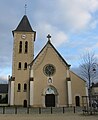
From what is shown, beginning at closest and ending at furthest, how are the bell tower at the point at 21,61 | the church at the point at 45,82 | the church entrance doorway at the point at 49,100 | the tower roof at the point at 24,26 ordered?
the church at the point at 45,82 → the church entrance doorway at the point at 49,100 → the bell tower at the point at 21,61 → the tower roof at the point at 24,26

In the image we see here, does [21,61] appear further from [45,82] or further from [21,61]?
[45,82]

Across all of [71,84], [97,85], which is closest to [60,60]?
[71,84]

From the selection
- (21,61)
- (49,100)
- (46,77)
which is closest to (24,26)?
(21,61)

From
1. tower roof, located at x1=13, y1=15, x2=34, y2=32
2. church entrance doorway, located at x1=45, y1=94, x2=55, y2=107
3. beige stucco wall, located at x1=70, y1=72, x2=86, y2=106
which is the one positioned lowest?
church entrance doorway, located at x1=45, y1=94, x2=55, y2=107

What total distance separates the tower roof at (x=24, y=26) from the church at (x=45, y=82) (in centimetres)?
618

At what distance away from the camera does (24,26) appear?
167 feet

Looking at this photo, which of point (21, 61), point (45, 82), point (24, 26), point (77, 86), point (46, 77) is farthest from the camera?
point (24, 26)

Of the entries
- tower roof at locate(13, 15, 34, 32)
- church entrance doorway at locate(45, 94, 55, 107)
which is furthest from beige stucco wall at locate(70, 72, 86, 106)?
tower roof at locate(13, 15, 34, 32)

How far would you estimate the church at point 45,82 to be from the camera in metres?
42.3

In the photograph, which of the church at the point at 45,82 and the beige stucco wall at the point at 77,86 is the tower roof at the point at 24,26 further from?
the beige stucco wall at the point at 77,86

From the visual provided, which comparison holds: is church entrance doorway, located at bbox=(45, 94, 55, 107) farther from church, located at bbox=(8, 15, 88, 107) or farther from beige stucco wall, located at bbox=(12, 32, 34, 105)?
beige stucco wall, located at bbox=(12, 32, 34, 105)

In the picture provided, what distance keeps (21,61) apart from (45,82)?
7565 mm

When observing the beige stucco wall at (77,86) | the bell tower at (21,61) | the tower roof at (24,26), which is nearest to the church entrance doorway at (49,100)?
the bell tower at (21,61)

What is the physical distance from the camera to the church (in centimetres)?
4228
